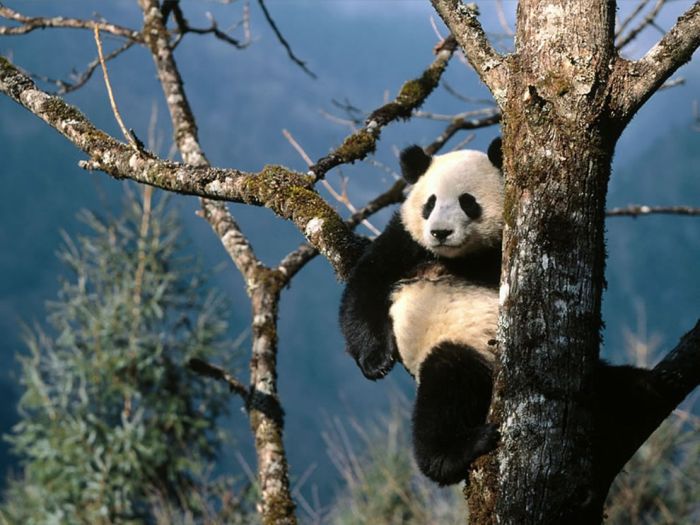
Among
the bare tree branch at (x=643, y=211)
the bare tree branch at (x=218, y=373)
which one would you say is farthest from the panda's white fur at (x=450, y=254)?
the bare tree branch at (x=643, y=211)

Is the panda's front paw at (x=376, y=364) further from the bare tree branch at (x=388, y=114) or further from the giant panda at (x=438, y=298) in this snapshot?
the bare tree branch at (x=388, y=114)

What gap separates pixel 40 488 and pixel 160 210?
4.47 meters

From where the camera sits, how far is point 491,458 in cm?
208

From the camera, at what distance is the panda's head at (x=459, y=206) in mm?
3061

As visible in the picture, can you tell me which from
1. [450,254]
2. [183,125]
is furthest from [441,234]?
[183,125]

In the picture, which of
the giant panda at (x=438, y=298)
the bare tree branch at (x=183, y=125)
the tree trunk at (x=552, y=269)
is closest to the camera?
the tree trunk at (x=552, y=269)

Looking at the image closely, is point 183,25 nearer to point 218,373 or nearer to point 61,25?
point 61,25

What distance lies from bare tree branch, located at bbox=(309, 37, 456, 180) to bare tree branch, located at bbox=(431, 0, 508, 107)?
0.89 meters

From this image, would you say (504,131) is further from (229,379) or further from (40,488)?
(40,488)

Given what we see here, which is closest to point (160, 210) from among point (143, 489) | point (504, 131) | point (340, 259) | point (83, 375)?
point (83, 375)

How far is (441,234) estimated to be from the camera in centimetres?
303

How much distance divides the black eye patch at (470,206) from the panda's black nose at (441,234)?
14cm

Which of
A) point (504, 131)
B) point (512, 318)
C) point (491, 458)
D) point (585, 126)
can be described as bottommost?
point (491, 458)

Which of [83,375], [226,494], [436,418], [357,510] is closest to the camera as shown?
[436,418]
